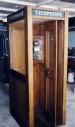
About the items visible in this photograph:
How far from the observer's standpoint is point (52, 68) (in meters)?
3.88

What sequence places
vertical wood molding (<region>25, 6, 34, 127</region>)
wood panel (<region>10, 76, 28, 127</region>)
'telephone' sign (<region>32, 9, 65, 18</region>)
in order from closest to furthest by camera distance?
vertical wood molding (<region>25, 6, 34, 127</region>)
'telephone' sign (<region>32, 9, 65, 18</region>)
wood panel (<region>10, 76, 28, 127</region>)

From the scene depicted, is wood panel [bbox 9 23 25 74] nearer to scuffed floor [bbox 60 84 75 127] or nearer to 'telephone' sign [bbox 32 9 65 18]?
'telephone' sign [bbox 32 9 65 18]

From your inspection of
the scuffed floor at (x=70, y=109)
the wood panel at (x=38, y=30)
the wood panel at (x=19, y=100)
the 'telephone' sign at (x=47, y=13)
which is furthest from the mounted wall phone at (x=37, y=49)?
the scuffed floor at (x=70, y=109)

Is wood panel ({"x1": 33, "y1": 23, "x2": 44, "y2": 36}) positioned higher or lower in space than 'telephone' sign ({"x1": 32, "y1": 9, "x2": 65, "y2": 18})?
lower

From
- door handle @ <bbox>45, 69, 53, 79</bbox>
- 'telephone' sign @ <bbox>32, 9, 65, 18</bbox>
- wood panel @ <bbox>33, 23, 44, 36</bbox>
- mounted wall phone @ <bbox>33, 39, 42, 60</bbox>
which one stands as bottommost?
door handle @ <bbox>45, 69, 53, 79</bbox>

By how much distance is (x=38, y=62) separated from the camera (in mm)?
4594

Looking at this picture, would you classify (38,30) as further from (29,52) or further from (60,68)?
(29,52)

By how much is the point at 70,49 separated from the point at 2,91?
423 centimetres

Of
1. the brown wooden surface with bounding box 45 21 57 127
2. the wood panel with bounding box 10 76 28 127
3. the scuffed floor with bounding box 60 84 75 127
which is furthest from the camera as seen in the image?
the scuffed floor with bounding box 60 84 75 127

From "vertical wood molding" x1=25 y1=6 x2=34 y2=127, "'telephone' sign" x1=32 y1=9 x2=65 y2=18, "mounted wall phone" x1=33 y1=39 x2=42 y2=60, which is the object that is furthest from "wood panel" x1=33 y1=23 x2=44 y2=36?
"vertical wood molding" x1=25 y1=6 x2=34 y2=127

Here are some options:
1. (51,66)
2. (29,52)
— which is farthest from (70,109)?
(29,52)

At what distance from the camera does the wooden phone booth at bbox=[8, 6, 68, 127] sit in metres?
3.31

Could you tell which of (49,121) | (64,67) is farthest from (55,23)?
(49,121)

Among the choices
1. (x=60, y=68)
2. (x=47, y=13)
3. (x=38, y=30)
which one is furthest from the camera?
(x=38, y=30)
